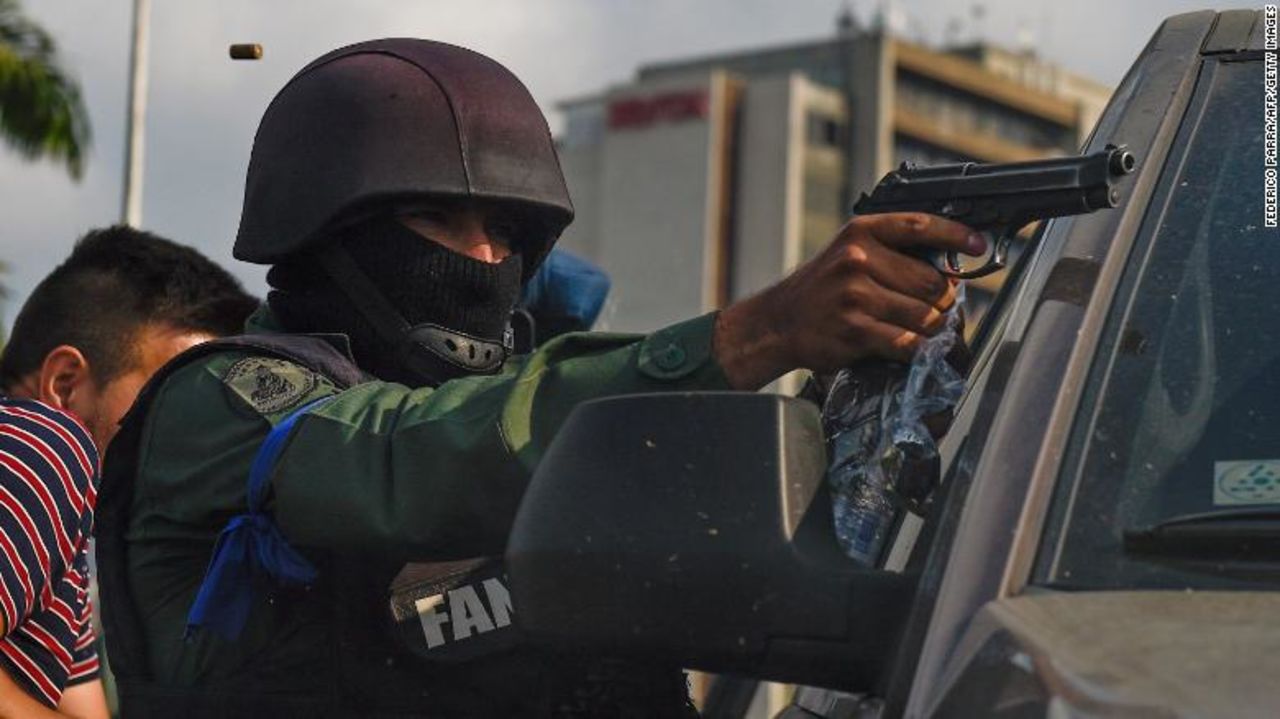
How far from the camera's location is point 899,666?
190 centimetres

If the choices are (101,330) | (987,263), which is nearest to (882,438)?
(987,263)

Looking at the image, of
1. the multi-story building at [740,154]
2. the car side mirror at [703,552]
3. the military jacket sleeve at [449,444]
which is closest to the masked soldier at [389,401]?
the military jacket sleeve at [449,444]

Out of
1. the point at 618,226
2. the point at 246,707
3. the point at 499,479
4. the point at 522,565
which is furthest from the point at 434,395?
the point at 618,226

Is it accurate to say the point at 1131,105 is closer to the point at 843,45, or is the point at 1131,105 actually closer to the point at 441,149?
the point at 441,149

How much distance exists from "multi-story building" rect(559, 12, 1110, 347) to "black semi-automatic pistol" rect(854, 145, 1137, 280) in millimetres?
70719

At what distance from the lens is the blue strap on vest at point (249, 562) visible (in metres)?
2.77

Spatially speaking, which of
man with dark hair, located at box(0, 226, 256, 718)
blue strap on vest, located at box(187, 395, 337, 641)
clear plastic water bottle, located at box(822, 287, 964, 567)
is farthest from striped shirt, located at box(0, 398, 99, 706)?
clear plastic water bottle, located at box(822, 287, 964, 567)

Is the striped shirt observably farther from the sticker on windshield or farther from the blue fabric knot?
the sticker on windshield

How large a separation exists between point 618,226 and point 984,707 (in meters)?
78.1

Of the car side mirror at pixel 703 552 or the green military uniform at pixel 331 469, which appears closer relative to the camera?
the car side mirror at pixel 703 552

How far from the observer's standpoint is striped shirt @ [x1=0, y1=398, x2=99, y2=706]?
337cm

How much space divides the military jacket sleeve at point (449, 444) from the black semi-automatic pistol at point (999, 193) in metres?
0.31

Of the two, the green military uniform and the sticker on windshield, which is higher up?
the sticker on windshield

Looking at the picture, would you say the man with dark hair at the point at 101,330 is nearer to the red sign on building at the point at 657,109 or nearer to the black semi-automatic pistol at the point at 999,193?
the black semi-automatic pistol at the point at 999,193
